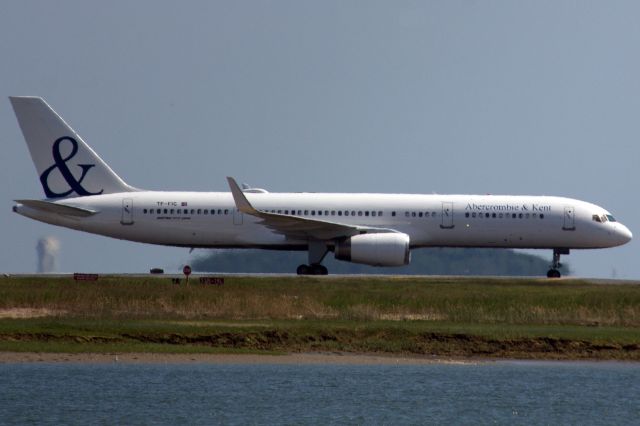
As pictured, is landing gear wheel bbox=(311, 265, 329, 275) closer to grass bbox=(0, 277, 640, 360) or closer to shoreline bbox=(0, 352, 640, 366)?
grass bbox=(0, 277, 640, 360)

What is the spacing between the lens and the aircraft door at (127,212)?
5888 cm

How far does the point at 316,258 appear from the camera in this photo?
5922 centimetres

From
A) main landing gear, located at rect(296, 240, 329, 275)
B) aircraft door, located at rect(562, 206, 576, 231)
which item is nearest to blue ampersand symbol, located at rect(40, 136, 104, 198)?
main landing gear, located at rect(296, 240, 329, 275)

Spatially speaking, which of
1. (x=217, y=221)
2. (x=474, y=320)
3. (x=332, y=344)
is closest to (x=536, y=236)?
(x=217, y=221)

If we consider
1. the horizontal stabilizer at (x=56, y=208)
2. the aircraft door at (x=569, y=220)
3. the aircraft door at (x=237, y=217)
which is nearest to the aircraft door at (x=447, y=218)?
the aircraft door at (x=569, y=220)

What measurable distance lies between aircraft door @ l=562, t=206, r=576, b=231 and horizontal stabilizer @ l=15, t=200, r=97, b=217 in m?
21.3

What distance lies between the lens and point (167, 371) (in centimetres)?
3062

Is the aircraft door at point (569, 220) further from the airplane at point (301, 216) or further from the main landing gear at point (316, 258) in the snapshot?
the main landing gear at point (316, 258)

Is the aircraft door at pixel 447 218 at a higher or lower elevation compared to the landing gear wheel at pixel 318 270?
higher

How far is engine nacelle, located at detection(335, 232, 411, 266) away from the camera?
185ft

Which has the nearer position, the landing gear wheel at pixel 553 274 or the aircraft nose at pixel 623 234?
the aircraft nose at pixel 623 234

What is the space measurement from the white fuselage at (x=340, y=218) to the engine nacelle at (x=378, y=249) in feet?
6.85

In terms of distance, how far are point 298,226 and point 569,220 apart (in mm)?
12369

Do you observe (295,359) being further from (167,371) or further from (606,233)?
(606,233)
